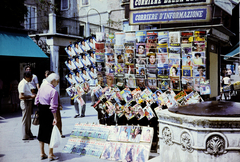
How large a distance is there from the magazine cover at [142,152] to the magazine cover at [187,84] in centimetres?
128

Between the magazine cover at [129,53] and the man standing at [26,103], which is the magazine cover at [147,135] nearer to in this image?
the magazine cover at [129,53]

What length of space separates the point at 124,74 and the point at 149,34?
982 millimetres

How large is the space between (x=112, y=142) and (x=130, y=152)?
459 mm

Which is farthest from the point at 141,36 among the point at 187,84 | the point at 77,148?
the point at 77,148

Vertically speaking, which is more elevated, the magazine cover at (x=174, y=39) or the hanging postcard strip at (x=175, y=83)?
the magazine cover at (x=174, y=39)

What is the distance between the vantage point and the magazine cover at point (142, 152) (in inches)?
172

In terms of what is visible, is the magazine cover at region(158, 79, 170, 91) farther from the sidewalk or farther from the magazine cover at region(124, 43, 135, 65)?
the sidewalk

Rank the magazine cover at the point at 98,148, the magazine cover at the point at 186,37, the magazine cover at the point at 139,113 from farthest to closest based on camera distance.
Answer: the magazine cover at the point at 139,113 → the magazine cover at the point at 98,148 → the magazine cover at the point at 186,37

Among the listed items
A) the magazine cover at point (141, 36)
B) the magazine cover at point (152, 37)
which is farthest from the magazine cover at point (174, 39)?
the magazine cover at point (141, 36)

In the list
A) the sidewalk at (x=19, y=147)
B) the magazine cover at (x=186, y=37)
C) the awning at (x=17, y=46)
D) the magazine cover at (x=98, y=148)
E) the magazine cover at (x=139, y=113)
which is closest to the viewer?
the magazine cover at (x=186, y=37)

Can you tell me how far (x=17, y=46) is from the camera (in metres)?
11.7

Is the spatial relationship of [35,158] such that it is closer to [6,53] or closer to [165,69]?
[165,69]

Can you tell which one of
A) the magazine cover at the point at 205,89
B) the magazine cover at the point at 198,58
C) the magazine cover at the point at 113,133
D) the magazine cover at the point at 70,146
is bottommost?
the magazine cover at the point at 70,146

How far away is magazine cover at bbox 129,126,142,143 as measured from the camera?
15.4 ft
